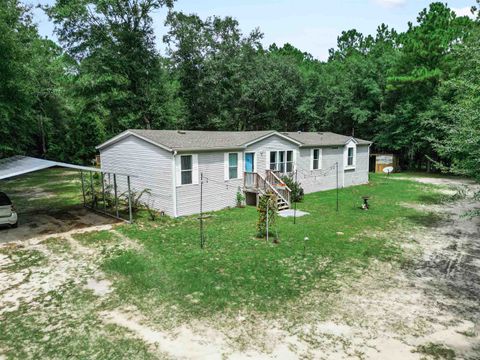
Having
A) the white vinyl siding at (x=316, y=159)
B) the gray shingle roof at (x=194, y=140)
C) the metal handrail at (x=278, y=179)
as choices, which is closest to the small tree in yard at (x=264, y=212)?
the gray shingle roof at (x=194, y=140)

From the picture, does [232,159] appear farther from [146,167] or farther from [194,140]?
[146,167]

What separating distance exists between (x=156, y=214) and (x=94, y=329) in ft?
27.0

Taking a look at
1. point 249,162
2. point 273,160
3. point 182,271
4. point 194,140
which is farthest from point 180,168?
point 182,271

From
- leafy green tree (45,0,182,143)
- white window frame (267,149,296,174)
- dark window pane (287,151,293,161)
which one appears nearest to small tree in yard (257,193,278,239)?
white window frame (267,149,296,174)

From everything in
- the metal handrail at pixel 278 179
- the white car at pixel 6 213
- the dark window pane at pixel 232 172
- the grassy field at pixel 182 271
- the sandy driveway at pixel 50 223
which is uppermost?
the dark window pane at pixel 232 172

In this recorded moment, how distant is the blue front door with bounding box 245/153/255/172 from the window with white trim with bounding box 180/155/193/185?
3413mm

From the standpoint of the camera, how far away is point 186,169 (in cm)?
1376

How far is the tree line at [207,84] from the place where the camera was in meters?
25.9

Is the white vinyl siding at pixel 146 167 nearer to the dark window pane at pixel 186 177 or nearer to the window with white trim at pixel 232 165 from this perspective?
the dark window pane at pixel 186 177

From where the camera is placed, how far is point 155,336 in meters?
5.58

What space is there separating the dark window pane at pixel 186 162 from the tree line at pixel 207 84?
34.0ft

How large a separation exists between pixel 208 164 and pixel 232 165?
5.02ft

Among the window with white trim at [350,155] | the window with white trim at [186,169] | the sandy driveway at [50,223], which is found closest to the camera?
the sandy driveway at [50,223]

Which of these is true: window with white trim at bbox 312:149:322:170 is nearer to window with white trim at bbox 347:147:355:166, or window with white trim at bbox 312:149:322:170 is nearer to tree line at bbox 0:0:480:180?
window with white trim at bbox 347:147:355:166
